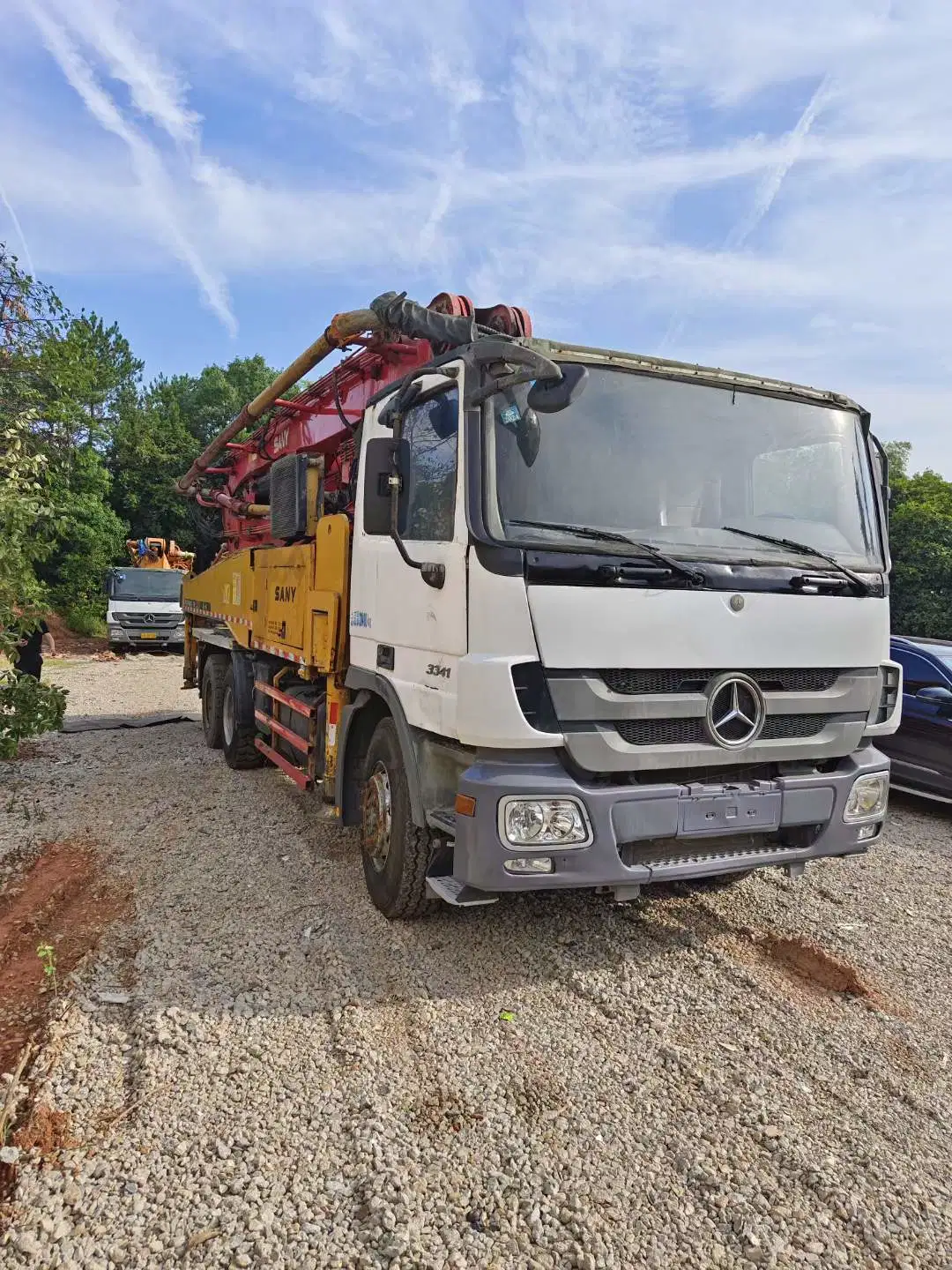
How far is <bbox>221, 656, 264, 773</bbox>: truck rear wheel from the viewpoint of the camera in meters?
7.20

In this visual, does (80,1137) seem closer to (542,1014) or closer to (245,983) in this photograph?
(245,983)

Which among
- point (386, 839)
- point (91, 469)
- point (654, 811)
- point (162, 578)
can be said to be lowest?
point (386, 839)

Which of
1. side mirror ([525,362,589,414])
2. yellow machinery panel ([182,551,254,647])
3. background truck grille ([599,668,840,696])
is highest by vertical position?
side mirror ([525,362,589,414])

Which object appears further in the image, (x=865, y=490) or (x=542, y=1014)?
(x=865, y=490)

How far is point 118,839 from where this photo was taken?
5438mm

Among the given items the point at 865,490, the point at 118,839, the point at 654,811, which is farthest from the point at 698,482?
the point at 118,839

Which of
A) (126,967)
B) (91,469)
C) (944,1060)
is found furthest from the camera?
(91,469)

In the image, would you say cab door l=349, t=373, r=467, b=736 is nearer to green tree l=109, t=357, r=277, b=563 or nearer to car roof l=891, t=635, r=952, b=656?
car roof l=891, t=635, r=952, b=656

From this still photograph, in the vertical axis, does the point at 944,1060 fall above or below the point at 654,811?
below

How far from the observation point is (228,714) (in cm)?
760

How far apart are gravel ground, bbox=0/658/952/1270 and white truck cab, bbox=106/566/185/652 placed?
1550 cm

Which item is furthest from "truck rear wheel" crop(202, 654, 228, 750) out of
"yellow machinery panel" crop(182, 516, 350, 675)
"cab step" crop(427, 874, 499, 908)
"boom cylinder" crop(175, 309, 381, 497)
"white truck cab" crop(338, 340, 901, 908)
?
"cab step" crop(427, 874, 499, 908)

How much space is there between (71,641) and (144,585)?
5.11 m

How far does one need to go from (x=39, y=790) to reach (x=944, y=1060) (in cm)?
633
